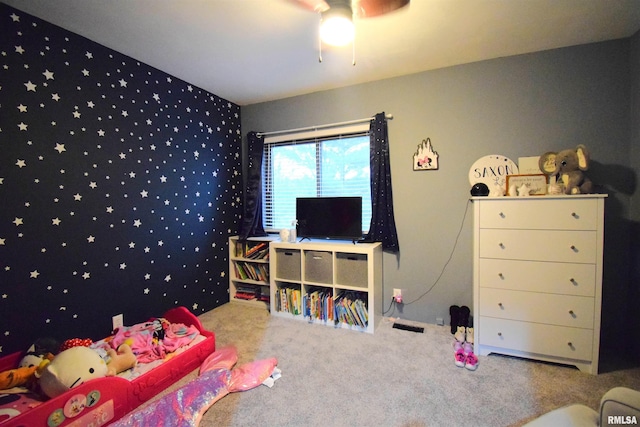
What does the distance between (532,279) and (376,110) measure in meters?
1.90

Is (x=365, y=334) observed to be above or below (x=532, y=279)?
below

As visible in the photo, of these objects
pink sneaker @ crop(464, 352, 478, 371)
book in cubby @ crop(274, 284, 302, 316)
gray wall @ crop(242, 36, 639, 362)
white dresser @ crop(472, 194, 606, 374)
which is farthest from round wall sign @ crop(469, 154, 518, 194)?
book in cubby @ crop(274, 284, 302, 316)

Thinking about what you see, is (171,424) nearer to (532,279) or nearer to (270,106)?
(532,279)

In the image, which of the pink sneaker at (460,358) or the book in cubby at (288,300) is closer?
the pink sneaker at (460,358)

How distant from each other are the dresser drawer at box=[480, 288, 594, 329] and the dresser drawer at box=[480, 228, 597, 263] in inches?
10.2

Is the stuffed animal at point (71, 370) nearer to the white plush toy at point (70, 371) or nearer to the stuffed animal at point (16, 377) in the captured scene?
the white plush toy at point (70, 371)

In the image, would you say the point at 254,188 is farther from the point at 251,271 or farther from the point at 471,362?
the point at 471,362

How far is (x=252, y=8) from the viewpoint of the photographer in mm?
1623

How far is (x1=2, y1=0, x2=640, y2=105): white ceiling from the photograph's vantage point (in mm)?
1619

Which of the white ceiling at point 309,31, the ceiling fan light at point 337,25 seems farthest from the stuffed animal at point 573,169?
the ceiling fan light at point 337,25

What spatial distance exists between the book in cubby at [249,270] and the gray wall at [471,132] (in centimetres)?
131

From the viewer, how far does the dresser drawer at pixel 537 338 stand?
178 cm

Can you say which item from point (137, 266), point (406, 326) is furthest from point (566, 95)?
point (137, 266)

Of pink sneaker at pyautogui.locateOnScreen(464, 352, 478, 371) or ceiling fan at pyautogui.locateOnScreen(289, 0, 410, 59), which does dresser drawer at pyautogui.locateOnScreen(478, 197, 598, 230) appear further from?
ceiling fan at pyautogui.locateOnScreen(289, 0, 410, 59)
